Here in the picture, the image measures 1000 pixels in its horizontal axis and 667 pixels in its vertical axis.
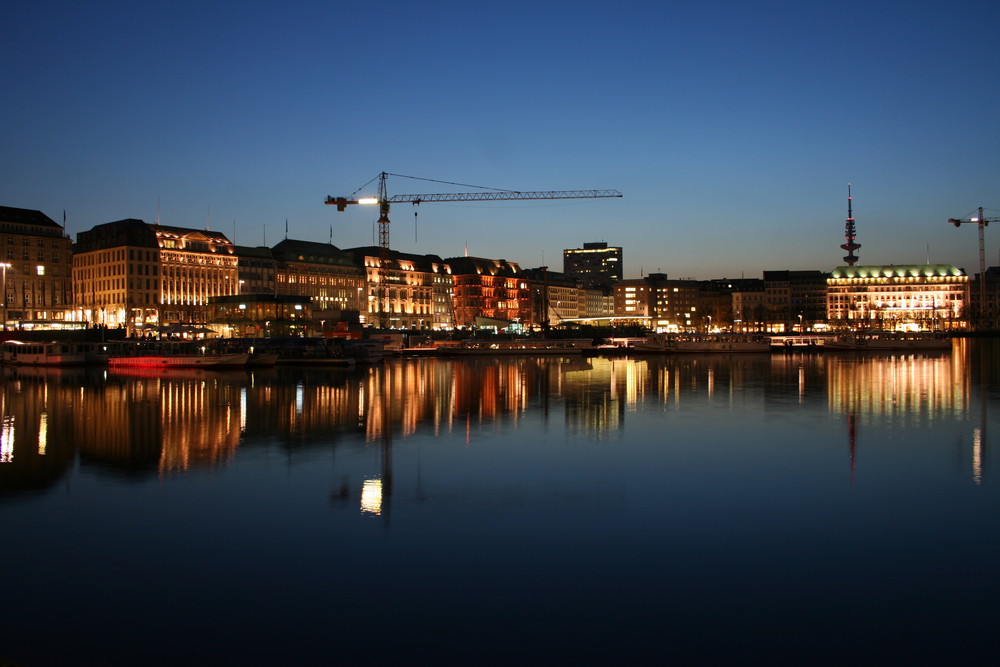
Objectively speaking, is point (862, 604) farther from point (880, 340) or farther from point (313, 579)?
point (880, 340)

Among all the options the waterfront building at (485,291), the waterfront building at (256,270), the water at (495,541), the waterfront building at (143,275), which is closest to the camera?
the water at (495,541)

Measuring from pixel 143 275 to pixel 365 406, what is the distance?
266 feet

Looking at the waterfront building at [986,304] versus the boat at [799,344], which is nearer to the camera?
the boat at [799,344]

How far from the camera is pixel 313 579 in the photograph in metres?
9.98

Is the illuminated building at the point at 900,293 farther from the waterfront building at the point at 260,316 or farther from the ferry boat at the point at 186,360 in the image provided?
the ferry boat at the point at 186,360

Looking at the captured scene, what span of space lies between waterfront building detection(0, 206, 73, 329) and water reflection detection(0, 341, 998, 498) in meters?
42.8

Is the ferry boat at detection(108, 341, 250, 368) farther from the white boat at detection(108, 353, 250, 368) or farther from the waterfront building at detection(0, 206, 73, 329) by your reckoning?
Answer: the waterfront building at detection(0, 206, 73, 329)

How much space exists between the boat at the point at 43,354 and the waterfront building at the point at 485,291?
3690 inches

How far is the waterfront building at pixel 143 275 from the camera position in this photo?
98188 millimetres

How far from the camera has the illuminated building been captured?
181750mm

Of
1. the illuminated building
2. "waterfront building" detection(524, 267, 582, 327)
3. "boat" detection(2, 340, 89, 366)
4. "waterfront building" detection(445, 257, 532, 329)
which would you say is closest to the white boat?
"boat" detection(2, 340, 89, 366)

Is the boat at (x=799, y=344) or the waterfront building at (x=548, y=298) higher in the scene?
the waterfront building at (x=548, y=298)

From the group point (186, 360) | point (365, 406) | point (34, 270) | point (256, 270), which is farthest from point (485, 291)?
point (365, 406)

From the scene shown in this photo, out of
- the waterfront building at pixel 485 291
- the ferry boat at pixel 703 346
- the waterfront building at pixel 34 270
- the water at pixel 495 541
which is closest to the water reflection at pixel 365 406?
the water at pixel 495 541
